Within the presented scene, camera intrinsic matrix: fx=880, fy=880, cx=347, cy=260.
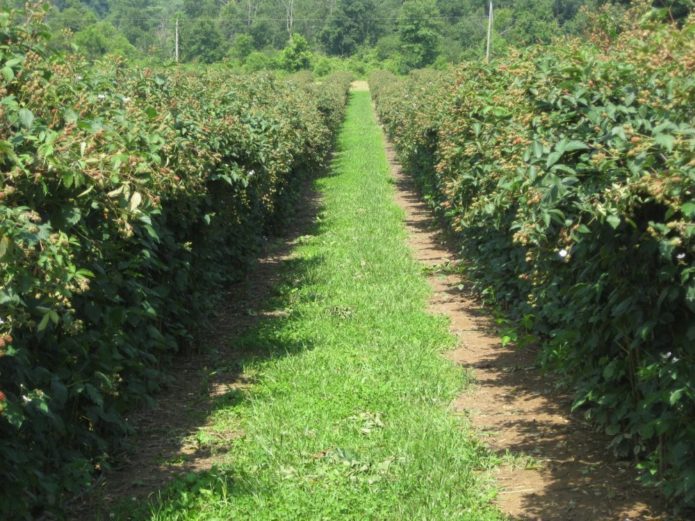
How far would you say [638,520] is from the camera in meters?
4.14

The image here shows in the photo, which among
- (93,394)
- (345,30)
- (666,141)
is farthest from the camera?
(345,30)

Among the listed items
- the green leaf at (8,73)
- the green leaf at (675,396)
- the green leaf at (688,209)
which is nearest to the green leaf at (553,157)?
the green leaf at (688,209)

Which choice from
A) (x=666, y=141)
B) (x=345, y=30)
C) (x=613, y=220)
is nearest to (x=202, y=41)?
(x=345, y=30)

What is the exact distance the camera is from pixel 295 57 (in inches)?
3654

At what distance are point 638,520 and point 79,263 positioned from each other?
9.55ft

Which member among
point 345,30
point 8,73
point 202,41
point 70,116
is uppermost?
point 345,30

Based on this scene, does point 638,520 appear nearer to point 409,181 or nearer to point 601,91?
point 601,91

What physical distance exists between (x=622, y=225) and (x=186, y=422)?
10.2ft

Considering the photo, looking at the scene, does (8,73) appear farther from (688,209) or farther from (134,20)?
(134,20)

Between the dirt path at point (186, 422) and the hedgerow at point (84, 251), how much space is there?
181 mm

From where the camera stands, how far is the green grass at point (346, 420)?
14.6 ft

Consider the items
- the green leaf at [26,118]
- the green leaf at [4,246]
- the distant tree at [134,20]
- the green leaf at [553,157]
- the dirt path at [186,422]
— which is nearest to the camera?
the green leaf at [4,246]

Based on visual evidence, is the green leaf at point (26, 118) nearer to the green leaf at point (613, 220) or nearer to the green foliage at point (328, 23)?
the green leaf at point (613, 220)

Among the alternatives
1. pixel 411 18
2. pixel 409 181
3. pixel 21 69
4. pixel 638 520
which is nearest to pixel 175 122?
pixel 21 69
